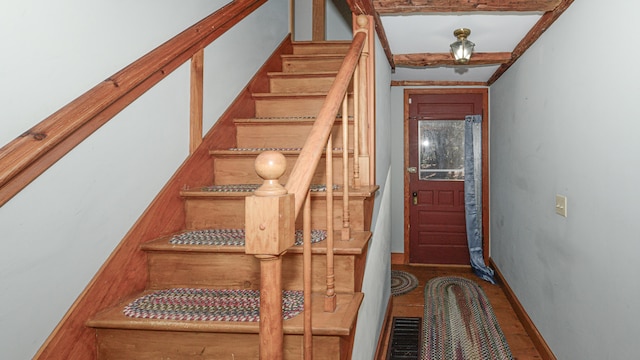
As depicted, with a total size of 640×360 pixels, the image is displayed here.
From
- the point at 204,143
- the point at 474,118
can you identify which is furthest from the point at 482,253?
the point at 204,143

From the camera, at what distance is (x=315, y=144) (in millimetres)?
1044

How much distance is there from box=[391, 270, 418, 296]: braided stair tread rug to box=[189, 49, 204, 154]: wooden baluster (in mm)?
2543

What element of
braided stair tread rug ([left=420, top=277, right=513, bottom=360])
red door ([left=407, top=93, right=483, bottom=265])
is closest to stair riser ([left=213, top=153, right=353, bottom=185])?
braided stair tread rug ([left=420, top=277, right=513, bottom=360])

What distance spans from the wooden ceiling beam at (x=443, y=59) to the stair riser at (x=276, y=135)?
1.47m

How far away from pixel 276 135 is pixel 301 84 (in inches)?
26.8

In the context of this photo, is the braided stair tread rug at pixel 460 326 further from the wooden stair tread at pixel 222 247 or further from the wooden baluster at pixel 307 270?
the wooden baluster at pixel 307 270

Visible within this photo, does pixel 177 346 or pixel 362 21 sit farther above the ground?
pixel 362 21

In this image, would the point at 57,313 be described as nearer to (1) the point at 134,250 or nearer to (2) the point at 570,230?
(1) the point at 134,250

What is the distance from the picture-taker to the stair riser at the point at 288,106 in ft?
8.44

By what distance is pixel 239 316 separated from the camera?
127 cm

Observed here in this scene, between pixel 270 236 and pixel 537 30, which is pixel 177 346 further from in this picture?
pixel 537 30

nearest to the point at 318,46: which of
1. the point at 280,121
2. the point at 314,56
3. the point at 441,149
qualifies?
the point at 314,56

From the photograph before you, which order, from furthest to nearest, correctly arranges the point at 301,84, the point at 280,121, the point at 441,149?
the point at 441,149 < the point at 301,84 < the point at 280,121

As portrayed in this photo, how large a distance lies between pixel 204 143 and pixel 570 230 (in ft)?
6.71
